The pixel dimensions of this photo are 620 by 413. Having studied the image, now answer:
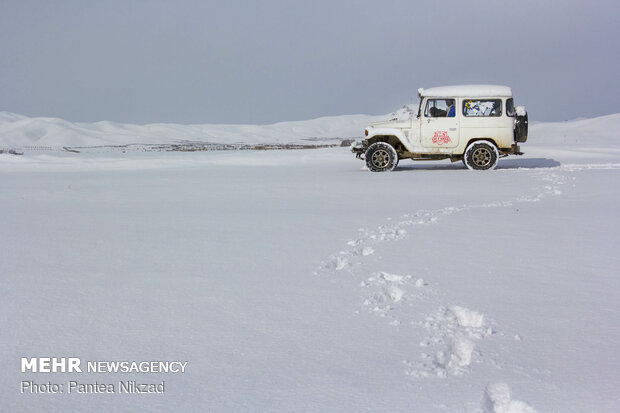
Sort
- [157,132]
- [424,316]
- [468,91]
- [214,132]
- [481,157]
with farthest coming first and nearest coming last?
[214,132], [157,132], [481,157], [468,91], [424,316]

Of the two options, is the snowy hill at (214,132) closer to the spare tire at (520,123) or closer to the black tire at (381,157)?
the spare tire at (520,123)

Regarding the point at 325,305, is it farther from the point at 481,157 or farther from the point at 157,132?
the point at 157,132

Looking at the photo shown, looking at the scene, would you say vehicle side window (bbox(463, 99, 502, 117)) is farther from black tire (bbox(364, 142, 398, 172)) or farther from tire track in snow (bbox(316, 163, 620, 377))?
tire track in snow (bbox(316, 163, 620, 377))

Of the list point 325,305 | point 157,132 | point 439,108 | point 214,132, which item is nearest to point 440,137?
point 439,108

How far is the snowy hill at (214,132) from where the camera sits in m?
41.4

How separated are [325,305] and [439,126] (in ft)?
37.4

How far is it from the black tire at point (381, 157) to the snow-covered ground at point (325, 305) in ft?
22.2

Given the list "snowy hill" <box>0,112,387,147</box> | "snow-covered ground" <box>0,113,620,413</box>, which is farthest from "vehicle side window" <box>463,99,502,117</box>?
"snowy hill" <box>0,112,387,147</box>

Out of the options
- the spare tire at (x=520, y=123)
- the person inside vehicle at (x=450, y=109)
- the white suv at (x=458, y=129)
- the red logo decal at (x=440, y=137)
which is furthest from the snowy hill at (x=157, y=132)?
the spare tire at (x=520, y=123)

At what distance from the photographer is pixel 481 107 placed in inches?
544

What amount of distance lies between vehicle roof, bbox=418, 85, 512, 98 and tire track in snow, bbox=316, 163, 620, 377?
8.82 metres

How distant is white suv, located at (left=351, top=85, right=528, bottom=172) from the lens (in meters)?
13.7

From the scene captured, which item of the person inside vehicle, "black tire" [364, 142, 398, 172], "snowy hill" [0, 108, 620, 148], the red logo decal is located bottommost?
"black tire" [364, 142, 398, 172]

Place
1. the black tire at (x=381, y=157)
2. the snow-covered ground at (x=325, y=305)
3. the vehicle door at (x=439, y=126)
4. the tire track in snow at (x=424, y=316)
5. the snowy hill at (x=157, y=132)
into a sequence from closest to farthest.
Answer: the snow-covered ground at (x=325, y=305) < the tire track in snow at (x=424, y=316) < the vehicle door at (x=439, y=126) < the black tire at (x=381, y=157) < the snowy hill at (x=157, y=132)
